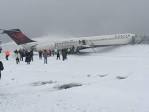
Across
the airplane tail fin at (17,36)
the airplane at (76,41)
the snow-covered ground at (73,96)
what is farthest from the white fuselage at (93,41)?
the snow-covered ground at (73,96)

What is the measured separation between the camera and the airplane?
9206 cm

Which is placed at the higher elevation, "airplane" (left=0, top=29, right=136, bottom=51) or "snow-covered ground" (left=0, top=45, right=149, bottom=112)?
"snow-covered ground" (left=0, top=45, right=149, bottom=112)

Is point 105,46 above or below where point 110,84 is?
below

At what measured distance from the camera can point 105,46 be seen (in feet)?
311

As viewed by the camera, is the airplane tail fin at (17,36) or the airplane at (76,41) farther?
the airplane tail fin at (17,36)

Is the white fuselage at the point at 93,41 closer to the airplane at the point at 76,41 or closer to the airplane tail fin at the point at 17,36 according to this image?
the airplane at the point at 76,41

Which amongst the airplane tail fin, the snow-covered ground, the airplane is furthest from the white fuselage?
the snow-covered ground

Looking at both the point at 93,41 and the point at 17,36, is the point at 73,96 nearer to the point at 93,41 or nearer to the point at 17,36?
the point at 93,41

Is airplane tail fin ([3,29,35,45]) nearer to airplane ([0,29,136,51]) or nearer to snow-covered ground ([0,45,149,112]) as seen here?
airplane ([0,29,136,51])

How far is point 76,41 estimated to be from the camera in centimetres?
9238

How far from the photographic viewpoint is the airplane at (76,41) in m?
92.1

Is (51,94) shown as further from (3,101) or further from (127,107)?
(127,107)

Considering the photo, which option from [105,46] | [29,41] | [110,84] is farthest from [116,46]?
[110,84]

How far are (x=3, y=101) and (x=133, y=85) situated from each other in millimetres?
6924
